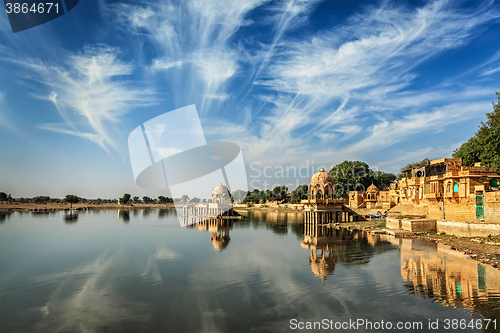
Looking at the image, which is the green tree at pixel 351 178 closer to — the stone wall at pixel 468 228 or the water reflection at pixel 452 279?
the stone wall at pixel 468 228

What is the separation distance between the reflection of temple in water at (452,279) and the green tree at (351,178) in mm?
48174

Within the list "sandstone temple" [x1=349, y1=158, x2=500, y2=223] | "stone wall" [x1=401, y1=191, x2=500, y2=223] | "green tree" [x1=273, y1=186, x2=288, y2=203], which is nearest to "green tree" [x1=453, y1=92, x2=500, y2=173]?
"sandstone temple" [x1=349, y1=158, x2=500, y2=223]

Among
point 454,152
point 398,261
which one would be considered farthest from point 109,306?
point 454,152

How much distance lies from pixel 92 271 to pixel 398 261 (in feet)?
59.9

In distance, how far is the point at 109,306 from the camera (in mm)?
11969

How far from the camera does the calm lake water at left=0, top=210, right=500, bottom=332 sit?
10523 mm

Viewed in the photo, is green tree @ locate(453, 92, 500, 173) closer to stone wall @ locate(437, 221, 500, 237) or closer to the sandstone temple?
the sandstone temple

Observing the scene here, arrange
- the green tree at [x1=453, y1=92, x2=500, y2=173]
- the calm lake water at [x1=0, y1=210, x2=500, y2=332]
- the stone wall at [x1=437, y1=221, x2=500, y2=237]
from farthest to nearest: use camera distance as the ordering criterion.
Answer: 1. the green tree at [x1=453, y1=92, x2=500, y2=173]
2. the stone wall at [x1=437, y1=221, x2=500, y2=237]
3. the calm lake water at [x1=0, y1=210, x2=500, y2=332]

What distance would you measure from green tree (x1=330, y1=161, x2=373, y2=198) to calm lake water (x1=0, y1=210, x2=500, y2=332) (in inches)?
1781

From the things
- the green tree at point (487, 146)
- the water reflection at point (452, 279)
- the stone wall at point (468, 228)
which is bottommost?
the water reflection at point (452, 279)

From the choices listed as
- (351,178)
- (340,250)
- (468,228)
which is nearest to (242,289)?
(340,250)

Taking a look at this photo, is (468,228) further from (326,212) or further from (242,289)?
(326,212)

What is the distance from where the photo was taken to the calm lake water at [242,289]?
414 inches

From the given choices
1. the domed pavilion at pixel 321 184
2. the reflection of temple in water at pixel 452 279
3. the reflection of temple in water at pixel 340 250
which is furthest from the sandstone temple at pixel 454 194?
the domed pavilion at pixel 321 184
